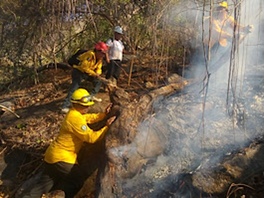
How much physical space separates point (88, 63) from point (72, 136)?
1991 mm

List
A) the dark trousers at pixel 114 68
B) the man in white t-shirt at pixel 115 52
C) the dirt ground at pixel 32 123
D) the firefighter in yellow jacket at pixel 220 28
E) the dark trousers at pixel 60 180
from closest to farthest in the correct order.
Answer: the dark trousers at pixel 60 180 → the dirt ground at pixel 32 123 → the firefighter in yellow jacket at pixel 220 28 → the man in white t-shirt at pixel 115 52 → the dark trousers at pixel 114 68

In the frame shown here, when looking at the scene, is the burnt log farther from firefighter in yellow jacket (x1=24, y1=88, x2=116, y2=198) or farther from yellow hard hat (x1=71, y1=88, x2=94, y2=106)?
yellow hard hat (x1=71, y1=88, x2=94, y2=106)

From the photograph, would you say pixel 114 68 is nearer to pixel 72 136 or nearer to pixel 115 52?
pixel 115 52

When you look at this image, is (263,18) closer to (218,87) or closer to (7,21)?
(218,87)

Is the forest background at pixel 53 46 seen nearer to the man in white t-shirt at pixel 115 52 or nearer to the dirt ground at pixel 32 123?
the dirt ground at pixel 32 123

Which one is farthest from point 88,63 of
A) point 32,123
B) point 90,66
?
point 32,123

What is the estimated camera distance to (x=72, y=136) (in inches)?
171

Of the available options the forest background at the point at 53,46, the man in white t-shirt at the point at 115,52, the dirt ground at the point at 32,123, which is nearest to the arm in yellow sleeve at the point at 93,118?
the dirt ground at the point at 32,123

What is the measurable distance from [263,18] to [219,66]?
77.2 inches

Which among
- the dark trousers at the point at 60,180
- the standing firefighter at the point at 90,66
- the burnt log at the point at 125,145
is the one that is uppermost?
the standing firefighter at the point at 90,66

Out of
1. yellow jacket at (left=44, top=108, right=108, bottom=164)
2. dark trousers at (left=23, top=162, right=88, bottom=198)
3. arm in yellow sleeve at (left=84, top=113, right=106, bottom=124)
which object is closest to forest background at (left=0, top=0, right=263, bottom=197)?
dark trousers at (left=23, top=162, right=88, bottom=198)

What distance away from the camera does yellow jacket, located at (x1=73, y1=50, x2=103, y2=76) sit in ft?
19.6

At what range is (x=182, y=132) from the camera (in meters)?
4.62

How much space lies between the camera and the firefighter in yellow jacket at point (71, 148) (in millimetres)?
4211
